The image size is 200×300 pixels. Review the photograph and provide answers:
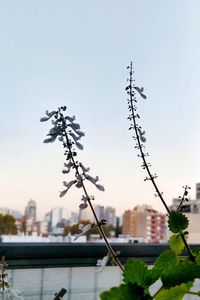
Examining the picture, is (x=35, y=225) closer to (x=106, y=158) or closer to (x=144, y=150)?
(x=106, y=158)

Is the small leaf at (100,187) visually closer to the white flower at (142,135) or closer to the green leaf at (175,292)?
the white flower at (142,135)

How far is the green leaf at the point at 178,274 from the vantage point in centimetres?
32

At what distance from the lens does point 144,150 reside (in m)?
0.69

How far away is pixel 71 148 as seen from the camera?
24.4 inches

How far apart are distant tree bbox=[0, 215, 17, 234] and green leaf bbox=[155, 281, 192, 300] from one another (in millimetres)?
49701

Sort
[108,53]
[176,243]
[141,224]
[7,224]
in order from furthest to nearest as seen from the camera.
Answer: [141,224], [7,224], [108,53], [176,243]

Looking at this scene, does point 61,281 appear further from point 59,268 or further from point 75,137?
point 75,137

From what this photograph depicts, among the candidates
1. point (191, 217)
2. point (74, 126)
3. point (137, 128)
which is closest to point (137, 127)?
point (137, 128)

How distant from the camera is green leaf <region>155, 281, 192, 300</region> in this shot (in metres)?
0.32

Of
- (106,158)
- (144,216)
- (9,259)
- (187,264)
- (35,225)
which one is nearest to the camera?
(187,264)

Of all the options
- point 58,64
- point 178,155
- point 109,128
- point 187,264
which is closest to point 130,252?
point 187,264

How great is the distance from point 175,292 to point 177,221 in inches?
5.9

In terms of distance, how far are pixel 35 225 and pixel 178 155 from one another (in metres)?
65.0

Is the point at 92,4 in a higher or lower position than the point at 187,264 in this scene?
higher
